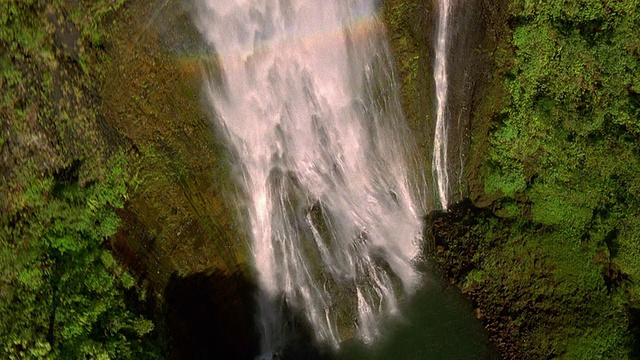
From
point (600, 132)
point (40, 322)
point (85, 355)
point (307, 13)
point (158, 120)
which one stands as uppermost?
point (307, 13)

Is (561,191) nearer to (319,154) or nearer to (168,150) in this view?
(319,154)

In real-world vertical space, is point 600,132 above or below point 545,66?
below

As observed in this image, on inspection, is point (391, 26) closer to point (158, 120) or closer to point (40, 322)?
point (158, 120)

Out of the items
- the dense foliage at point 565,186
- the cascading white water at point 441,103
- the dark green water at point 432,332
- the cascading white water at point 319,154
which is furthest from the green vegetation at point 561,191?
the cascading white water at point 319,154

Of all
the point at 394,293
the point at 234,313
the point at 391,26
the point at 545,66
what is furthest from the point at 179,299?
the point at 545,66

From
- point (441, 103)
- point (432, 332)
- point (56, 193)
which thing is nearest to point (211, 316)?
point (56, 193)

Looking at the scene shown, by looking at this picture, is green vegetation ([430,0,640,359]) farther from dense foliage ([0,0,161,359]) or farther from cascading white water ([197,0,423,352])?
dense foliage ([0,0,161,359])
